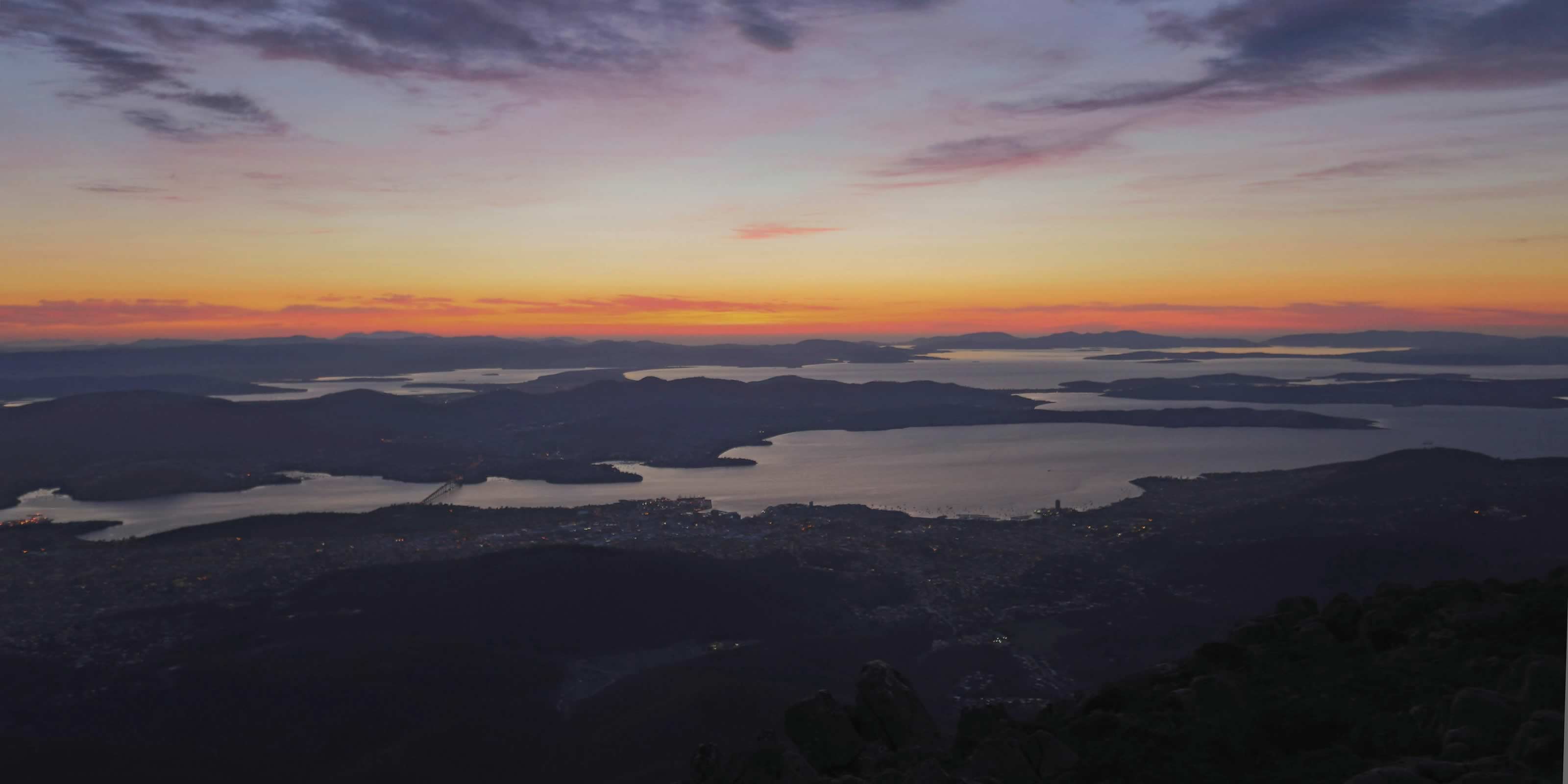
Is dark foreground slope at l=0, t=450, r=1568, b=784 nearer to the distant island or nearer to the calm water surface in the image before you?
the calm water surface

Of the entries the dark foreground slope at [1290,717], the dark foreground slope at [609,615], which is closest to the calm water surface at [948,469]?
the dark foreground slope at [609,615]

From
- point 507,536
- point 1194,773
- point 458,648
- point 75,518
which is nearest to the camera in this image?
point 1194,773

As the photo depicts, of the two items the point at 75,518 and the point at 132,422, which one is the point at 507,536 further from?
the point at 132,422

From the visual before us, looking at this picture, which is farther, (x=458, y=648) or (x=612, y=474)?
(x=612, y=474)

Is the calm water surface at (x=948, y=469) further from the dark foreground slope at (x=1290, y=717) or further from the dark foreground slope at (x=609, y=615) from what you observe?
the dark foreground slope at (x=1290, y=717)

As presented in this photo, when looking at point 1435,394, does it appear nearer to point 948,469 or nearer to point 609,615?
point 948,469

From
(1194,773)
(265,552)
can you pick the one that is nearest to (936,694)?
(1194,773)
